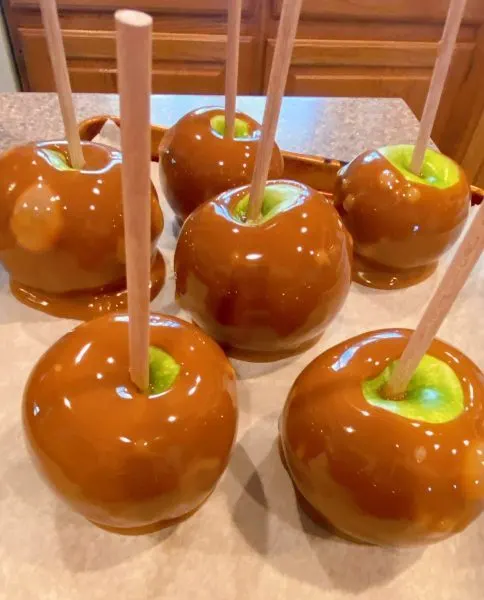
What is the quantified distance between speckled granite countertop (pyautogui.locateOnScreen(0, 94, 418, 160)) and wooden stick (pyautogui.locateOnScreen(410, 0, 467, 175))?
0.29 metres

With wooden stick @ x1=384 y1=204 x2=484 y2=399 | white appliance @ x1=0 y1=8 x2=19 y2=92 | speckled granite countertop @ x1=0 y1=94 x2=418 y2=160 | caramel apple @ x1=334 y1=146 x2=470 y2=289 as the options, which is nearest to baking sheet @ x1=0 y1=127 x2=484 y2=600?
wooden stick @ x1=384 y1=204 x2=484 y2=399

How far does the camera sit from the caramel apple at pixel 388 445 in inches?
15.2

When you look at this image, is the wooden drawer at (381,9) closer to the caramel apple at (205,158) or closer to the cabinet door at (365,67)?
the cabinet door at (365,67)

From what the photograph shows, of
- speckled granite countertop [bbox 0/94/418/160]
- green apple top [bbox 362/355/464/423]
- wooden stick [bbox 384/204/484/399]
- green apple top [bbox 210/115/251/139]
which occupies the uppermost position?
wooden stick [bbox 384/204/484/399]

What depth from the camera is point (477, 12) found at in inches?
53.3

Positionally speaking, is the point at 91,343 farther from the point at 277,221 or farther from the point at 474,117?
the point at 474,117

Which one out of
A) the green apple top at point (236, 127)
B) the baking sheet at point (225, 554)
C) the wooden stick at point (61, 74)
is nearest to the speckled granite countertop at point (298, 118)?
the green apple top at point (236, 127)

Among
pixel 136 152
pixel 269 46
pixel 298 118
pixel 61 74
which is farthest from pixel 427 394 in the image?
pixel 269 46

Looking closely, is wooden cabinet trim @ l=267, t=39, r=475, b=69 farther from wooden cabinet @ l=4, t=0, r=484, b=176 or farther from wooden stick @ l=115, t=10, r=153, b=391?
wooden stick @ l=115, t=10, r=153, b=391

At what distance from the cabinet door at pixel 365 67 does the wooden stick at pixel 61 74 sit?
912 mm

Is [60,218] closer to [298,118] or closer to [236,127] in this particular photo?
[236,127]

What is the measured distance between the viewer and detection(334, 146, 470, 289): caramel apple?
0.60 m

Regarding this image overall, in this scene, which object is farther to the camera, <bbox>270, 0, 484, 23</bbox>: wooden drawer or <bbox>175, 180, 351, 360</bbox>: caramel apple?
<bbox>270, 0, 484, 23</bbox>: wooden drawer

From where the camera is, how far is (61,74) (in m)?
0.47
